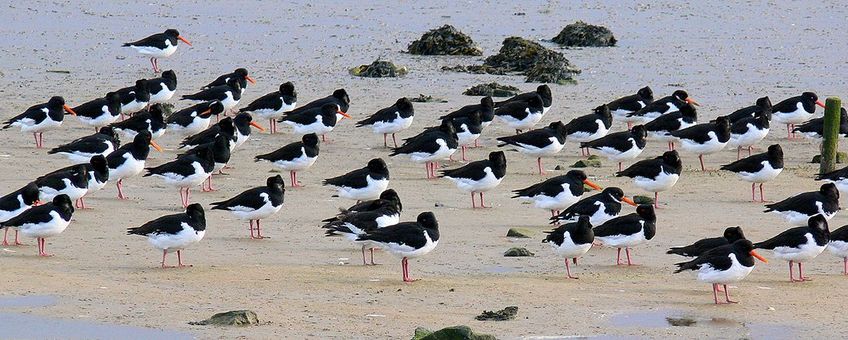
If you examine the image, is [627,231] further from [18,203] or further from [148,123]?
[148,123]

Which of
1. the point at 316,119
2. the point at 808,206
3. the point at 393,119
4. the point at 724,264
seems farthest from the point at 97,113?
the point at 724,264

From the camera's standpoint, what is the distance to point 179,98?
2255 cm

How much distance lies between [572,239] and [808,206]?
3.03 meters

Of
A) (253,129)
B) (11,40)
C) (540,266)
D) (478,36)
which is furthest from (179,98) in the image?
(540,266)

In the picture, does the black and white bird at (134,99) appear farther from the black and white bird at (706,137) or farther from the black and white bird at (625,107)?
the black and white bird at (706,137)

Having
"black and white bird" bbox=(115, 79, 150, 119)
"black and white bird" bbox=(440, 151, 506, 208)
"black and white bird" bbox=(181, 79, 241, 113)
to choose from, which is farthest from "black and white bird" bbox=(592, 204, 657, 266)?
"black and white bird" bbox=(115, 79, 150, 119)

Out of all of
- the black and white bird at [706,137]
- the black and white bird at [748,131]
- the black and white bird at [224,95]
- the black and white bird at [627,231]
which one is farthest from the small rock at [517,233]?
the black and white bird at [224,95]

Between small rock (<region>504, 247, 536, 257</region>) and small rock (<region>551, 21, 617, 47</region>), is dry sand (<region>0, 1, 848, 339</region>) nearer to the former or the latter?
small rock (<region>504, 247, 536, 257</region>)

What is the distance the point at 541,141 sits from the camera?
1819cm

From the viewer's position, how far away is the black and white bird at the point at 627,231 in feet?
43.8

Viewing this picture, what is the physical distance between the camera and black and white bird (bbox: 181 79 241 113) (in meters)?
21.3

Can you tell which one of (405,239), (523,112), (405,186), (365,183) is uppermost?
(405,239)

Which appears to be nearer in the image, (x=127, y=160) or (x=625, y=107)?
(x=127, y=160)

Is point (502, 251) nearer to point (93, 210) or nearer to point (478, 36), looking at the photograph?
point (93, 210)
